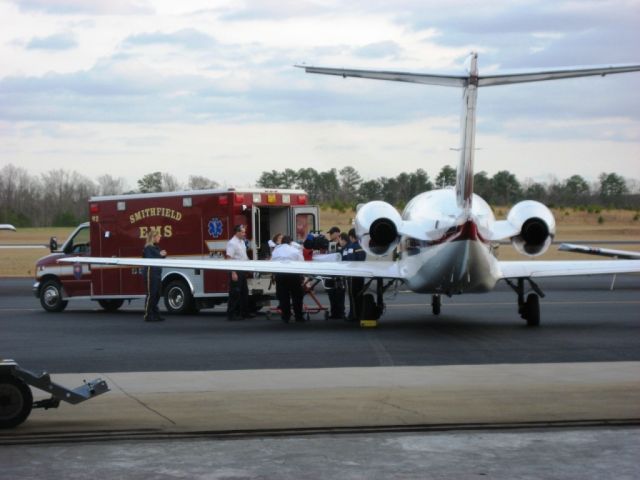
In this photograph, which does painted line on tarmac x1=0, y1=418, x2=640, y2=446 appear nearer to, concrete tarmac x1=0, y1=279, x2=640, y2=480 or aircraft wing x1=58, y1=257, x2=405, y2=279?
concrete tarmac x1=0, y1=279, x2=640, y2=480

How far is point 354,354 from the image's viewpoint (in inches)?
642

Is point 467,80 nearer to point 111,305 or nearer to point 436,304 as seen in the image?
point 436,304

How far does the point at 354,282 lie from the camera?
74.6 feet

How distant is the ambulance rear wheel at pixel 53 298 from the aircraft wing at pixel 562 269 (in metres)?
12.0

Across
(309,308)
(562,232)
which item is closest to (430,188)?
(309,308)

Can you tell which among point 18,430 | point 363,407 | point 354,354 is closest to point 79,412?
point 18,430

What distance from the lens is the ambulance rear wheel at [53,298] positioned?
2788 centimetres

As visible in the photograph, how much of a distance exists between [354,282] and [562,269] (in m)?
4.31

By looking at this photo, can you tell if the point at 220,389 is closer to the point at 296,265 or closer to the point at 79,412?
the point at 79,412

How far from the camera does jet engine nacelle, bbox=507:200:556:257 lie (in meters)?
20.2

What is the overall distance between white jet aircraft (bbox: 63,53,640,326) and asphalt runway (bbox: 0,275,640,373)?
1.02 meters

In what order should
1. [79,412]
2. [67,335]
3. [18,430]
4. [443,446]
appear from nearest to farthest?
[443,446] → [18,430] → [79,412] → [67,335]

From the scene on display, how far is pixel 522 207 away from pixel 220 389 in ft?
32.8

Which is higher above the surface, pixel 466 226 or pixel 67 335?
pixel 466 226
